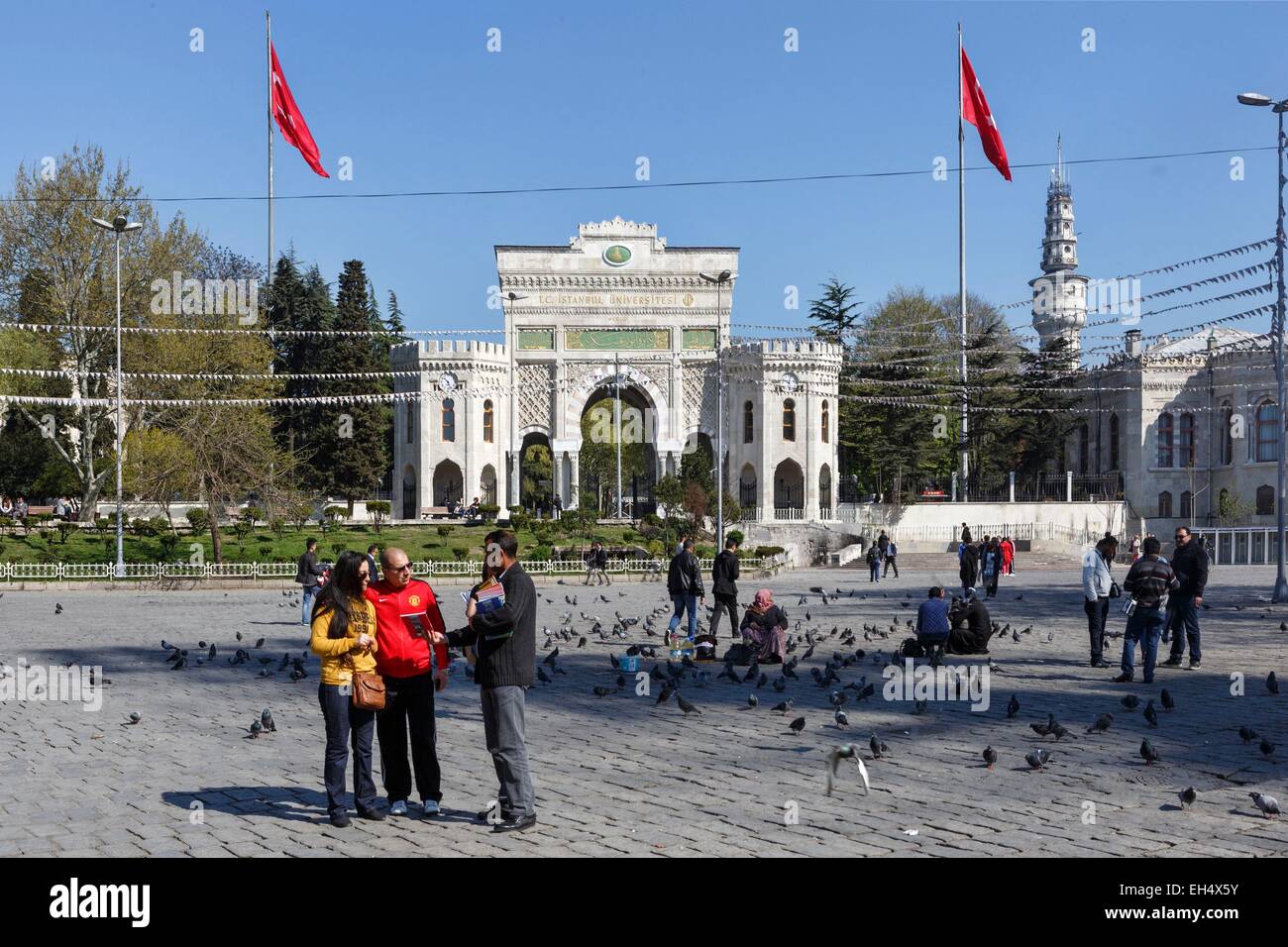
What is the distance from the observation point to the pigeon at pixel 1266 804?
6.93 m

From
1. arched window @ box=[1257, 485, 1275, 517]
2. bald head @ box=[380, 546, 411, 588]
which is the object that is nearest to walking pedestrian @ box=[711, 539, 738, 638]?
bald head @ box=[380, 546, 411, 588]

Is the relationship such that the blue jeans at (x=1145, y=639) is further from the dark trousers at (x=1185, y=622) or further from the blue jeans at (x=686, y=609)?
the blue jeans at (x=686, y=609)

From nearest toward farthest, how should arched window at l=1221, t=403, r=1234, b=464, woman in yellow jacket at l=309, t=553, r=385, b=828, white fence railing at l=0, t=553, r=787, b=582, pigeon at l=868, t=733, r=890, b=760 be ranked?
woman in yellow jacket at l=309, t=553, r=385, b=828 < pigeon at l=868, t=733, r=890, b=760 < white fence railing at l=0, t=553, r=787, b=582 < arched window at l=1221, t=403, r=1234, b=464

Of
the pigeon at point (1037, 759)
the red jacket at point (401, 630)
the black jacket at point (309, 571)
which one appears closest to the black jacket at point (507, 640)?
the red jacket at point (401, 630)

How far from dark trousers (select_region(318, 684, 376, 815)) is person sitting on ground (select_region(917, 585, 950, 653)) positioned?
27.3ft

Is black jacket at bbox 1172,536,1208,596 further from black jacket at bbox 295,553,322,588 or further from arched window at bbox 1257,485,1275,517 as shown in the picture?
arched window at bbox 1257,485,1275,517

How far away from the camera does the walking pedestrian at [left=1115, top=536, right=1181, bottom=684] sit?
40.9 feet

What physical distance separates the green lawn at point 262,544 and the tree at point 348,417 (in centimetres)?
1257

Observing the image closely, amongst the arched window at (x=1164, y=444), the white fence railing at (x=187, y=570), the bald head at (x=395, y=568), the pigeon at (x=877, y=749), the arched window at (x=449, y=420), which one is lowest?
the pigeon at (x=877, y=749)

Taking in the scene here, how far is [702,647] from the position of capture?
14500 millimetres
